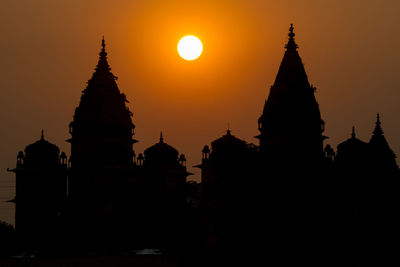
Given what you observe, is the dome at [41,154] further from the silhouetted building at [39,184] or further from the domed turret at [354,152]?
the domed turret at [354,152]

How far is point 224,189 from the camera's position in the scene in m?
54.1

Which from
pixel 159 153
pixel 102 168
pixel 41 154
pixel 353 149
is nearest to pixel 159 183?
pixel 159 153

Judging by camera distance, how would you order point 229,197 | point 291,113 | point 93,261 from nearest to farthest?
point 229,197 → point 291,113 → point 93,261

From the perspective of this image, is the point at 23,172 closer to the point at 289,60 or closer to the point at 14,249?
the point at 14,249

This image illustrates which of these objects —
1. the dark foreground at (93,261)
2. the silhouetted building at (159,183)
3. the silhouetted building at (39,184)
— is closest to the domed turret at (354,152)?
the dark foreground at (93,261)

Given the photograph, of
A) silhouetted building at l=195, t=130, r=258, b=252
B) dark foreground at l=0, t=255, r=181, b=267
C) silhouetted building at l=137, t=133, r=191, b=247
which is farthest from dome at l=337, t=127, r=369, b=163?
silhouetted building at l=137, t=133, r=191, b=247

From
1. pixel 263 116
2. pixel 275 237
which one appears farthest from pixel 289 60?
pixel 275 237

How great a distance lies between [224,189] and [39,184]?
107ft

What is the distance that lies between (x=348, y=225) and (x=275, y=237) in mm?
4082

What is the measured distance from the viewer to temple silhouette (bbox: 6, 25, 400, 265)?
53125 millimetres

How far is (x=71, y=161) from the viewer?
84.4 meters

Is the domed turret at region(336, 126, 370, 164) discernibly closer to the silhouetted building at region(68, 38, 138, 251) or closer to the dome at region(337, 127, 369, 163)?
the dome at region(337, 127, 369, 163)

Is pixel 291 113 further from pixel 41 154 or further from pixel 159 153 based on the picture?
pixel 41 154

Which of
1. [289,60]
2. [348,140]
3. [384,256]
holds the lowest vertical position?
[384,256]
